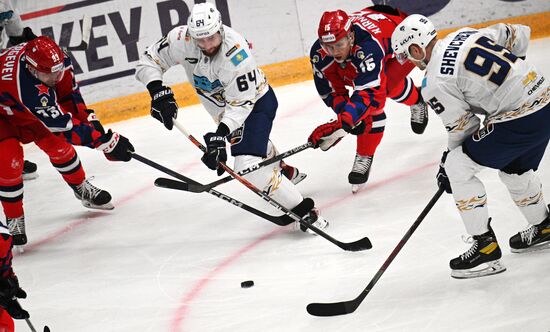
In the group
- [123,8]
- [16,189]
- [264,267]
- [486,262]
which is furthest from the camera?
[123,8]

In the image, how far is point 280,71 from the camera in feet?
20.5

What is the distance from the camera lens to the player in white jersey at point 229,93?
3.73 m

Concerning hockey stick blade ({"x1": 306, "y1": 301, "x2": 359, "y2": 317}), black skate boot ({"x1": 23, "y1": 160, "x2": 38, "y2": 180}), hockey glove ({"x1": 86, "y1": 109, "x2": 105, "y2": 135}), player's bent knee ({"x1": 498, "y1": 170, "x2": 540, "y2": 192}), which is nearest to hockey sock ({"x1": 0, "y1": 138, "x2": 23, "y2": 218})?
hockey glove ({"x1": 86, "y1": 109, "x2": 105, "y2": 135})

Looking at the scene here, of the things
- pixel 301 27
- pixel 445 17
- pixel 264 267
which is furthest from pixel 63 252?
pixel 445 17

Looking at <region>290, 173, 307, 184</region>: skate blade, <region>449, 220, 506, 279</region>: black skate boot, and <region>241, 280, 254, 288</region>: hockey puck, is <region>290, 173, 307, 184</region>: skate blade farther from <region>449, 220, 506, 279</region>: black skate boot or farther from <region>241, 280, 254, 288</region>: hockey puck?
<region>449, 220, 506, 279</region>: black skate boot

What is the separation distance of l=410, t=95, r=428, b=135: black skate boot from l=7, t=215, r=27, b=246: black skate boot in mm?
2245

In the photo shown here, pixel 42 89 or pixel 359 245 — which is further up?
pixel 42 89

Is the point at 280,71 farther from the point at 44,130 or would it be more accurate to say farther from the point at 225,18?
the point at 44,130

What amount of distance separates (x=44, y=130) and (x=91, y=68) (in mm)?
1883

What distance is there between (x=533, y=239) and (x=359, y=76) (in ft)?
3.84

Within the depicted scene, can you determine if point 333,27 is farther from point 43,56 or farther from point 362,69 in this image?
point 43,56

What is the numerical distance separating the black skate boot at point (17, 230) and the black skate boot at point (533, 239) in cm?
249

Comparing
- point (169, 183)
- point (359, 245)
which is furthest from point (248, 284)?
point (169, 183)

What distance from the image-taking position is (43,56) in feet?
12.9
